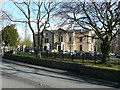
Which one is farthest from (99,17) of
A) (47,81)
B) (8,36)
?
(8,36)

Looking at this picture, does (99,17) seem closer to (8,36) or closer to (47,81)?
(47,81)

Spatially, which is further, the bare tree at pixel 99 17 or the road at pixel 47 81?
the bare tree at pixel 99 17

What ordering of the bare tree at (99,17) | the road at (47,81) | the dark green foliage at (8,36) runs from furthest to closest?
the dark green foliage at (8,36) < the bare tree at (99,17) < the road at (47,81)

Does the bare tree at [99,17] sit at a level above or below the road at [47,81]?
above

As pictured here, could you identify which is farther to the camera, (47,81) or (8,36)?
(8,36)

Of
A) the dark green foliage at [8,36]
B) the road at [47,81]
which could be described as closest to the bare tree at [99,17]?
the road at [47,81]

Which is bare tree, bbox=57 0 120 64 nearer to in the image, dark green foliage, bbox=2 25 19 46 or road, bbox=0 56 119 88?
road, bbox=0 56 119 88

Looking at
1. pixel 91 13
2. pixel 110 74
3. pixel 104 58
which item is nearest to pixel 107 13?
pixel 91 13

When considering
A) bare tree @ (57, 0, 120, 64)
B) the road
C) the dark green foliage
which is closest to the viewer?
the road

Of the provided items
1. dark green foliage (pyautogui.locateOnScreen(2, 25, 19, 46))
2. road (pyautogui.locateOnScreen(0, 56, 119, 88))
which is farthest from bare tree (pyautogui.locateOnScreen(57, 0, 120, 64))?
dark green foliage (pyautogui.locateOnScreen(2, 25, 19, 46))

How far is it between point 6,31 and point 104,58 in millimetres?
53510

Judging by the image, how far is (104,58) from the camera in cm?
2777

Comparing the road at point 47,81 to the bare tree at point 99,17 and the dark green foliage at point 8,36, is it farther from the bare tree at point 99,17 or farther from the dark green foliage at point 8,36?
the dark green foliage at point 8,36

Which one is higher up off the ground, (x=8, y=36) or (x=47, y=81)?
(x=8, y=36)
